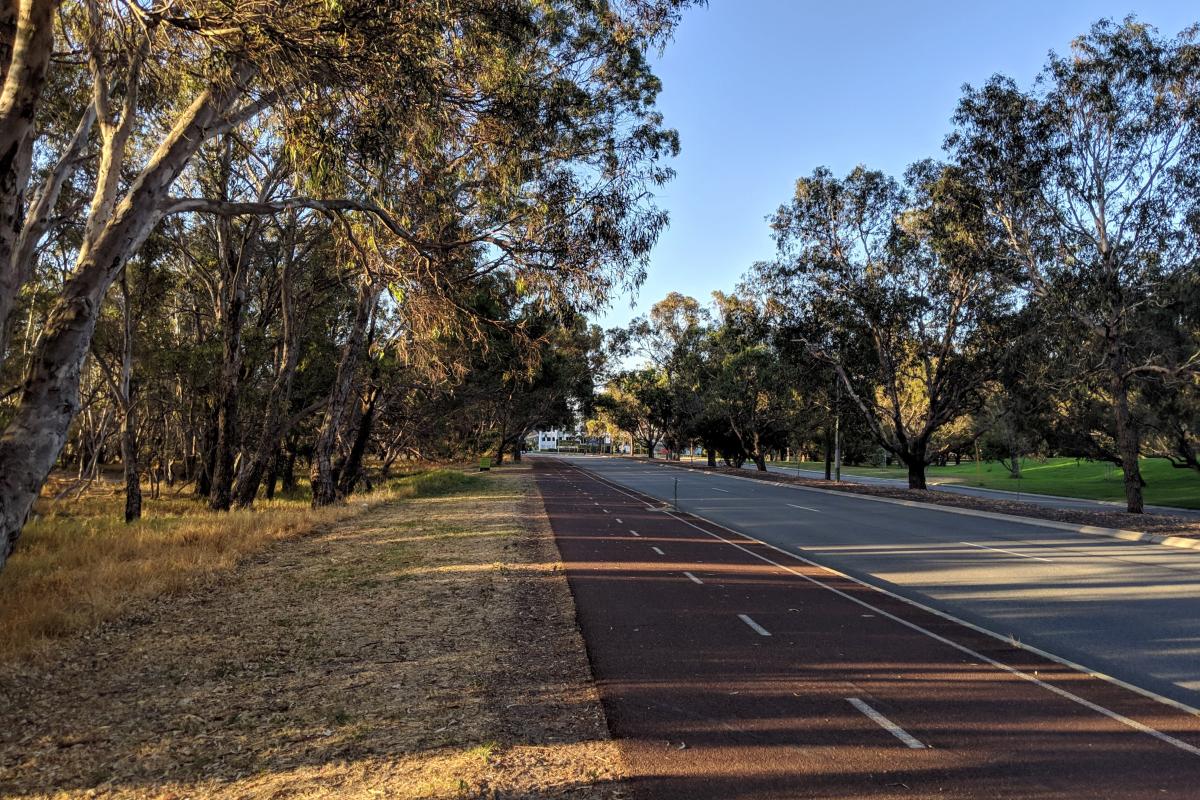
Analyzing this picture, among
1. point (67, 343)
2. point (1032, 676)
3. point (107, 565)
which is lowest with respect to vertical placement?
point (107, 565)

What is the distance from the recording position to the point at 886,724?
513cm

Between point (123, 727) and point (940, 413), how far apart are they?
103ft

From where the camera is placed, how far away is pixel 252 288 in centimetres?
2909

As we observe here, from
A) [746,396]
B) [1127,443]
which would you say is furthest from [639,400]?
[1127,443]

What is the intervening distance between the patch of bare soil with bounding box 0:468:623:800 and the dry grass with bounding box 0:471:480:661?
403mm

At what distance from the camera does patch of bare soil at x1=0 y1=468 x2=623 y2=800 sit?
4160 mm

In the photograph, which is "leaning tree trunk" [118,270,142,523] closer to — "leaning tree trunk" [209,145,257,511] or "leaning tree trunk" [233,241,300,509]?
"leaning tree trunk" [209,145,257,511]

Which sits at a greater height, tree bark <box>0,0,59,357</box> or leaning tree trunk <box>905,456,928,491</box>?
tree bark <box>0,0,59,357</box>

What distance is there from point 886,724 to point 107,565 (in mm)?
10546

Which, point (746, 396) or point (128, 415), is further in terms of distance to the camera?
point (746, 396)

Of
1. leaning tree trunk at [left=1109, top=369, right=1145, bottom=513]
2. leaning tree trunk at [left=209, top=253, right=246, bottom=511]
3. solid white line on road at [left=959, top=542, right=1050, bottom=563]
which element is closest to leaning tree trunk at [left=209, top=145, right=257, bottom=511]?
leaning tree trunk at [left=209, top=253, right=246, bottom=511]

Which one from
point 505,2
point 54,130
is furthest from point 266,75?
A: point 54,130

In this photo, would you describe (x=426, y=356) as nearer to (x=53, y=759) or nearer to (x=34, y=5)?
(x=34, y=5)

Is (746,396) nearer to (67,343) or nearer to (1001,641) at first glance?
(1001,641)
